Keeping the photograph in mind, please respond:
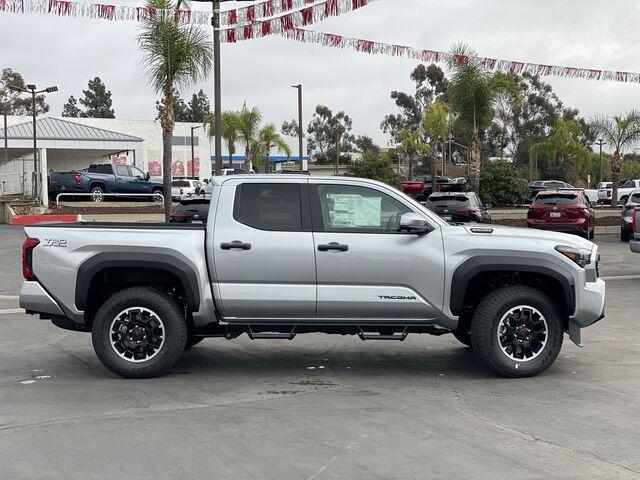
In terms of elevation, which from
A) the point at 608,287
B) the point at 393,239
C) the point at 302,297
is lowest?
the point at 608,287

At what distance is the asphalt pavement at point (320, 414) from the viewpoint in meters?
5.38

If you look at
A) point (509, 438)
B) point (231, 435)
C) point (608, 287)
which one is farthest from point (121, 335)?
point (608, 287)

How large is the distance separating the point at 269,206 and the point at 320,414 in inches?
88.7

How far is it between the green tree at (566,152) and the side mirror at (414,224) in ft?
211

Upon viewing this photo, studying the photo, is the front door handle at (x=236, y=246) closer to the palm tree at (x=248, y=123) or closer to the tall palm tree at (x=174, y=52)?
the tall palm tree at (x=174, y=52)

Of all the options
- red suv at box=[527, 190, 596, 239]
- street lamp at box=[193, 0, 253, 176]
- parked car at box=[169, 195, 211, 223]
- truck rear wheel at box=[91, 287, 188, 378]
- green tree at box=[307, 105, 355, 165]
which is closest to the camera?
truck rear wheel at box=[91, 287, 188, 378]

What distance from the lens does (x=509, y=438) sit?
5953 mm

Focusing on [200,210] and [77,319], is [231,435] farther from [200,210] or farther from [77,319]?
[200,210]

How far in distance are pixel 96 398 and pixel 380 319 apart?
8.70 feet

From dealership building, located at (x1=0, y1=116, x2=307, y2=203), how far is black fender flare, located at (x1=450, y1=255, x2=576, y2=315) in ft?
100

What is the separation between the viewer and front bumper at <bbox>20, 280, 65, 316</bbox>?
311 inches

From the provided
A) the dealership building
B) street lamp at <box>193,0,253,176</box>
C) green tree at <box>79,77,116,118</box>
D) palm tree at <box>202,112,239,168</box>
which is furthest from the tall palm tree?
green tree at <box>79,77,116,118</box>

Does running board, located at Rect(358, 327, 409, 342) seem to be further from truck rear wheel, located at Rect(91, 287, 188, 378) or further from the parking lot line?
the parking lot line

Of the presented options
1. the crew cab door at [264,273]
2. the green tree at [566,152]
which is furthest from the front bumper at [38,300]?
the green tree at [566,152]
